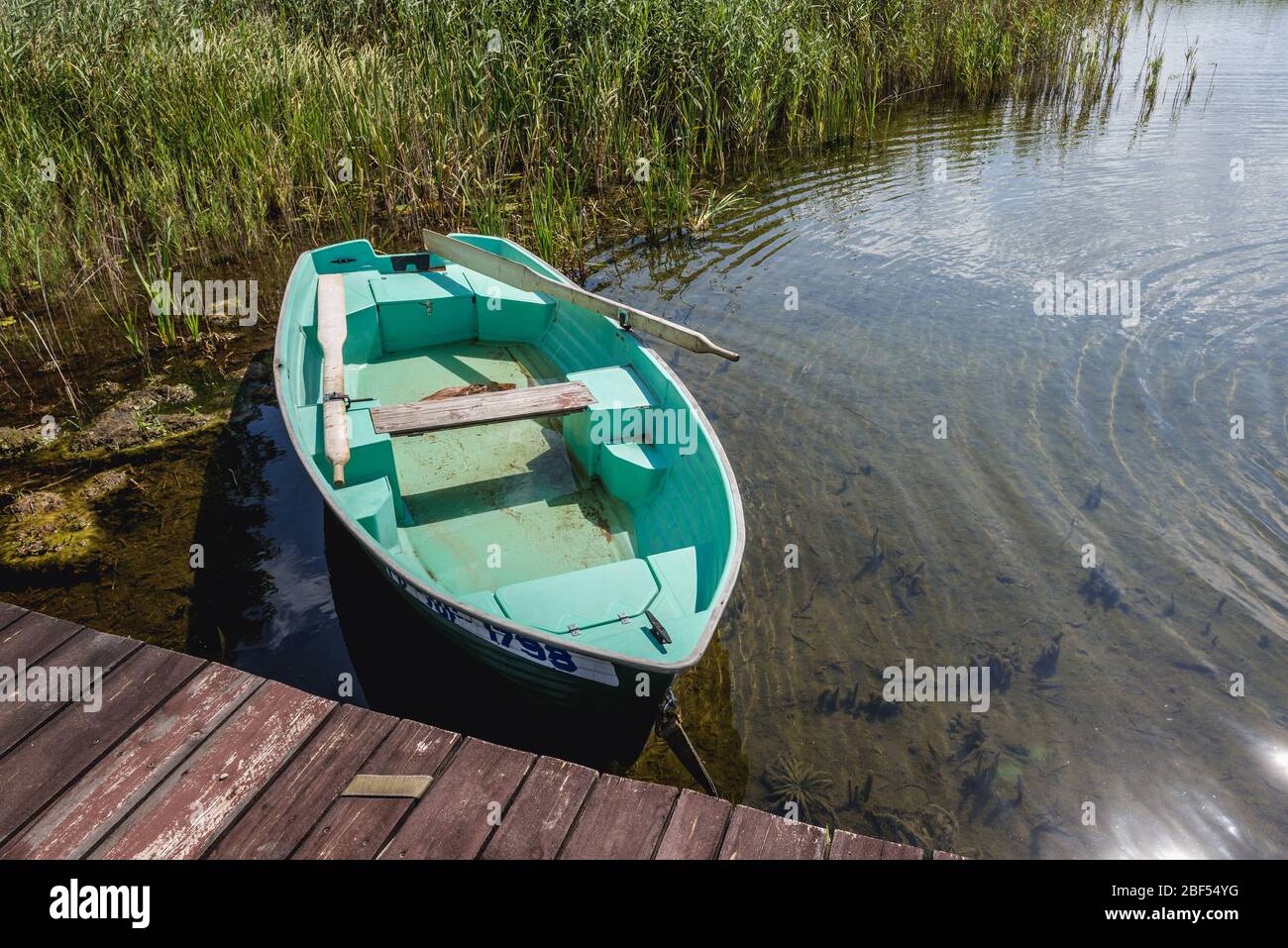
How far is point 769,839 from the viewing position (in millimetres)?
2836

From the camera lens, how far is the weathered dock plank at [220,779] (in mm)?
2789

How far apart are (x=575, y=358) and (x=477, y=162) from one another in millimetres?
4424

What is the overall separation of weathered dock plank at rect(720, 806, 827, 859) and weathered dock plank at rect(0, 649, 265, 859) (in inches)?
81.2

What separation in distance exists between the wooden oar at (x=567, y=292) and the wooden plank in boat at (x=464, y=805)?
8.16 feet

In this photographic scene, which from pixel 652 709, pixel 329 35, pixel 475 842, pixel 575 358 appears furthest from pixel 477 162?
pixel 475 842

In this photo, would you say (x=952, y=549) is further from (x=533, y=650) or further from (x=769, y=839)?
(x=533, y=650)

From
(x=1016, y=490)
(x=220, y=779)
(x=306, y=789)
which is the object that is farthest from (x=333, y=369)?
(x=1016, y=490)

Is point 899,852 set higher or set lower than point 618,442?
lower

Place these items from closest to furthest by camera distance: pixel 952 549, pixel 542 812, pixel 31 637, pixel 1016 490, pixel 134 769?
1. pixel 542 812
2. pixel 134 769
3. pixel 31 637
4. pixel 952 549
5. pixel 1016 490

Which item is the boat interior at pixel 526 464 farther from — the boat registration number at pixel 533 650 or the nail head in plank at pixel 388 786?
the nail head in plank at pixel 388 786

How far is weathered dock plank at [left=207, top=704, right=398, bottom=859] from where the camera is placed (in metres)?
2.79

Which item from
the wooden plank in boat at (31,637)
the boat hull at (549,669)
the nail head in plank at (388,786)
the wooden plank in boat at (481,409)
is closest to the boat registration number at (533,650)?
the boat hull at (549,669)

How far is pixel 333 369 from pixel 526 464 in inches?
52.9

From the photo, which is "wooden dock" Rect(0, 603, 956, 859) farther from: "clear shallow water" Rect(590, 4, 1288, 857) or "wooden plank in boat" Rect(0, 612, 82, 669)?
"clear shallow water" Rect(590, 4, 1288, 857)
